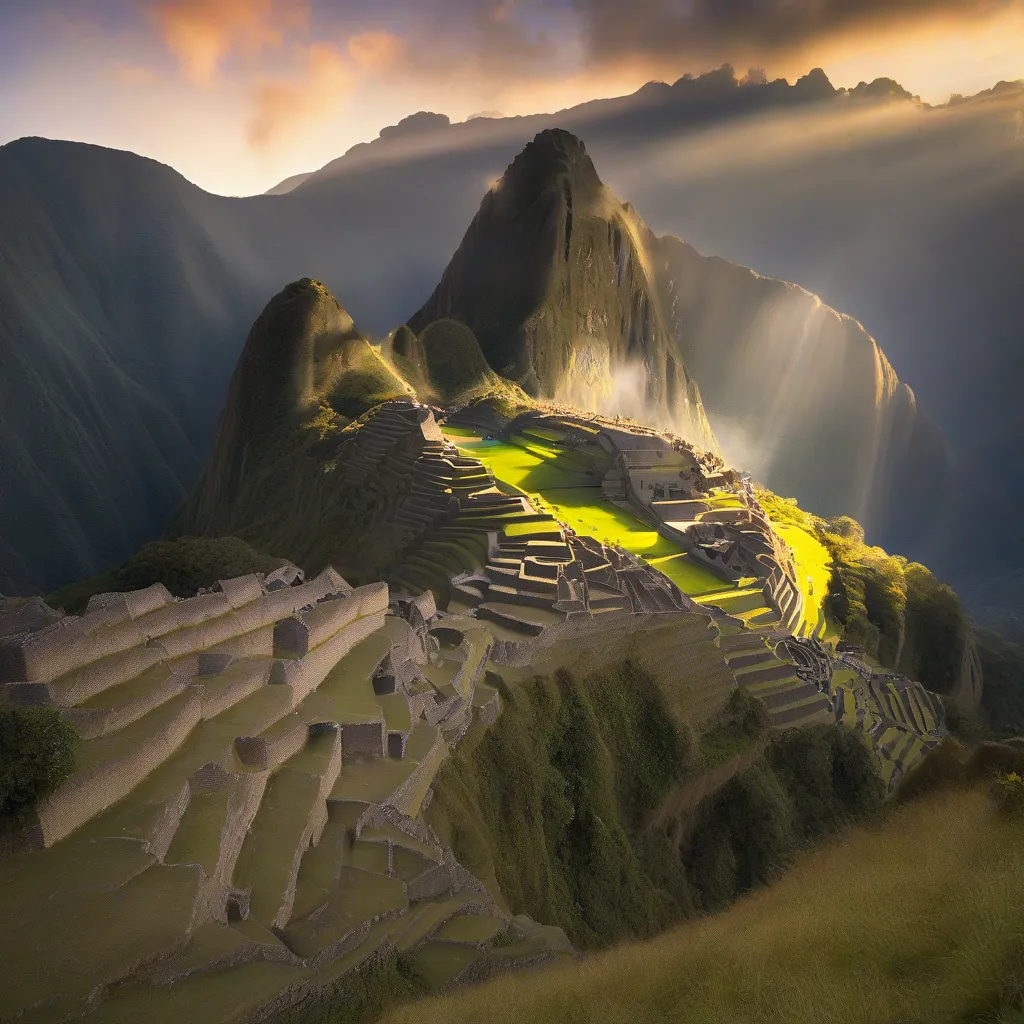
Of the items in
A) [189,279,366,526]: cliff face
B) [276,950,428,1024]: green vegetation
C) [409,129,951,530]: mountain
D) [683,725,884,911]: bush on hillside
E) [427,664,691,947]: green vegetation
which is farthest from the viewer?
[409,129,951,530]: mountain

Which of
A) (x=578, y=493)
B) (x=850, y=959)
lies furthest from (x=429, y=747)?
(x=578, y=493)

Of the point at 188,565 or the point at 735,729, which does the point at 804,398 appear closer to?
the point at 735,729

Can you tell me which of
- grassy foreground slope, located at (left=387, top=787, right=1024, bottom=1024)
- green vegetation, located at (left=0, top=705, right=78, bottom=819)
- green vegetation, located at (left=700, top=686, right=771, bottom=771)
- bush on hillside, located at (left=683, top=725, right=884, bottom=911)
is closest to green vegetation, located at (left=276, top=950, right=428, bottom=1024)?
grassy foreground slope, located at (left=387, top=787, right=1024, bottom=1024)

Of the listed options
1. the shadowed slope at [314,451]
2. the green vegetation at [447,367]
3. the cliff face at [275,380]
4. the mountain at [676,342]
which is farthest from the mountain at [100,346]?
the mountain at [676,342]

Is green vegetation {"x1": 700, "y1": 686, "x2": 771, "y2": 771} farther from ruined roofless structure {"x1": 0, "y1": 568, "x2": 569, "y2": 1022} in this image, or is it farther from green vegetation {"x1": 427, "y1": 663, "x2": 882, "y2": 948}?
ruined roofless structure {"x1": 0, "y1": 568, "x2": 569, "y2": 1022}

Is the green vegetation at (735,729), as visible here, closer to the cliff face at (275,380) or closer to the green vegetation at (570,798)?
the green vegetation at (570,798)

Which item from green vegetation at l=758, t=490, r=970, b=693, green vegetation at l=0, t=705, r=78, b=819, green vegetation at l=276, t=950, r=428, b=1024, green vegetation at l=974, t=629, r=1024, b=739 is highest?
green vegetation at l=0, t=705, r=78, b=819
